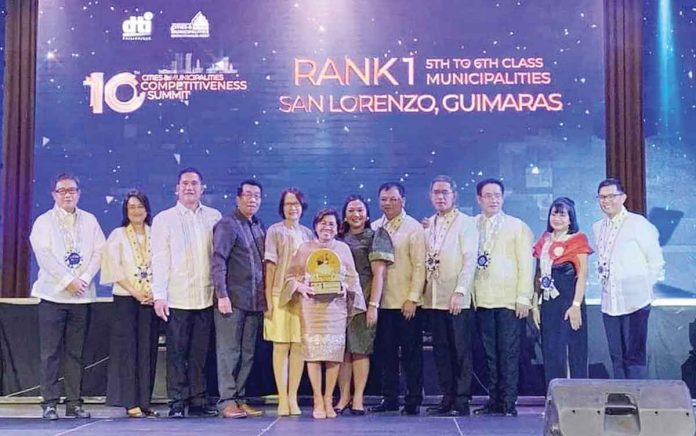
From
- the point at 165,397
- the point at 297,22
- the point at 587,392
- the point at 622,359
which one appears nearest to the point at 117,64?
the point at 297,22

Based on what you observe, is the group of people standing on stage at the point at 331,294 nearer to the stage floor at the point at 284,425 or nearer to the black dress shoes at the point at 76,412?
the black dress shoes at the point at 76,412

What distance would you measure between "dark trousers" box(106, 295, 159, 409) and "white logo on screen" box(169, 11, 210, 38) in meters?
2.17

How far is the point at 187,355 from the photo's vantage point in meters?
4.94

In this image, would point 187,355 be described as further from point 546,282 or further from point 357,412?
point 546,282

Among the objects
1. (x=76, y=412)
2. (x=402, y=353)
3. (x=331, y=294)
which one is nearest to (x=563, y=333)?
(x=402, y=353)

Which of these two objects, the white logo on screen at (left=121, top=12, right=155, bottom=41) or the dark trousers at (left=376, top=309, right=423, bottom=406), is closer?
the dark trousers at (left=376, top=309, right=423, bottom=406)

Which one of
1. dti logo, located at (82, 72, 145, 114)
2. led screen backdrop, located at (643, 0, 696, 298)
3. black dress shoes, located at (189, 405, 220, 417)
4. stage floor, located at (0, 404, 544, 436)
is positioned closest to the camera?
stage floor, located at (0, 404, 544, 436)

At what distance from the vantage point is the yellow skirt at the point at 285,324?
489 cm

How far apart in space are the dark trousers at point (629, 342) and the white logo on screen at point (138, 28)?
3764 mm

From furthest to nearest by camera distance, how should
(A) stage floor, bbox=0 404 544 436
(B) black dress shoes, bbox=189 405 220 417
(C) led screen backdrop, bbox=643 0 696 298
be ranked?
(C) led screen backdrop, bbox=643 0 696 298 < (B) black dress shoes, bbox=189 405 220 417 < (A) stage floor, bbox=0 404 544 436

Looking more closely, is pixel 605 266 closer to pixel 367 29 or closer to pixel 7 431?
pixel 367 29

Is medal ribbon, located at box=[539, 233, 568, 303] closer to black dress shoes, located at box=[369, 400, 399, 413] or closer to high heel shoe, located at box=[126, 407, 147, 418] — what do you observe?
black dress shoes, located at box=[369, 400, 399, 413]

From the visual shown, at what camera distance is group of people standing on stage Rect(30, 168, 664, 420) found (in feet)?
15.8

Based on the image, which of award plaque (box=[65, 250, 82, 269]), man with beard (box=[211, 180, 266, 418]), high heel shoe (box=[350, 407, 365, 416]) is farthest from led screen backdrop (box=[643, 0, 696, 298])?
award plaque (box=[65, 250, 82, 269])
